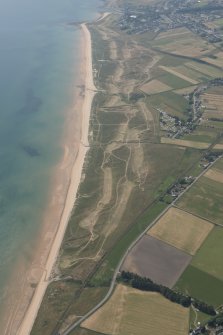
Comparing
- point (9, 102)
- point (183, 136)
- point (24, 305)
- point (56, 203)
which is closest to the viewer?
point (24, 305)

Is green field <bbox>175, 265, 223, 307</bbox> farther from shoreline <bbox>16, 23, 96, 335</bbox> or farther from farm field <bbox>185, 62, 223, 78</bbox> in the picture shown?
farm field <bbox>185, 62, 223, 78</bbox>

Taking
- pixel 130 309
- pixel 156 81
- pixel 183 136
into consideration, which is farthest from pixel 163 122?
pixel 130 309

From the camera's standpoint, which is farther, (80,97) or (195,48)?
(195,48)

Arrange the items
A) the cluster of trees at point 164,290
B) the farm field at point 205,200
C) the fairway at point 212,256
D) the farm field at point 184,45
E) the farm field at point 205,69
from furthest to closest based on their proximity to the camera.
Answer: the farm field at point 184,45 < the farm field at point 205,69 < the farm field at point 205,200 < the fairway at point 212,256 < the cluster of trees at point 164,290

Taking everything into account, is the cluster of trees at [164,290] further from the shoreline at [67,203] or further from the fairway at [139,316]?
the shoreline at [67,203]

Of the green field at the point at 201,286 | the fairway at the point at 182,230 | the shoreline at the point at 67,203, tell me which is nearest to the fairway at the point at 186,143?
the shoreline at the point at 67,203

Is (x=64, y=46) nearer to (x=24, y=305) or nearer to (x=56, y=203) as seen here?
(x=56, y=203)
